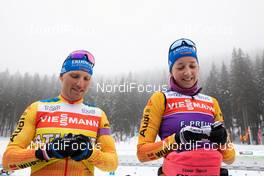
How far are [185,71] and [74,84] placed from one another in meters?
1.45

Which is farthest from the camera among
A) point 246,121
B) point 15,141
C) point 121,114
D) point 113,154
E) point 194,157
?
point 121,114

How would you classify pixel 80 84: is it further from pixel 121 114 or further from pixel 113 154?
pixel 121 114

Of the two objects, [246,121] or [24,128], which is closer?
[24,128]

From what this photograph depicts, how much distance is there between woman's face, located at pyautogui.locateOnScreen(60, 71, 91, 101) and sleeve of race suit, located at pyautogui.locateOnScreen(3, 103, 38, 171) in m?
0.45

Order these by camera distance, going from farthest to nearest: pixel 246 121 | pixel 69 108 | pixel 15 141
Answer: pixel 246 121 → pixel 69 108 → pixel 15 141

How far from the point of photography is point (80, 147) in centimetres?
263

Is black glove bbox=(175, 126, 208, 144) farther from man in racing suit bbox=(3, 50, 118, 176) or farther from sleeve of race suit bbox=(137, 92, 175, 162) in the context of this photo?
man in racing suit bbox=(3, 50, 118, 176)

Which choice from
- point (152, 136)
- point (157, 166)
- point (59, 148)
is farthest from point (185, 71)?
point (157, 166)

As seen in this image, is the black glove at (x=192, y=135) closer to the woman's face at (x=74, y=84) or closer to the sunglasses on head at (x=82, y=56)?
the woman's face at (x=74, y=84)

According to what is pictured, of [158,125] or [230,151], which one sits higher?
[158,125]

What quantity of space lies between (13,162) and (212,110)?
2364mm

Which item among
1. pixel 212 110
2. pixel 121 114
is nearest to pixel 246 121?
pixel 121 114

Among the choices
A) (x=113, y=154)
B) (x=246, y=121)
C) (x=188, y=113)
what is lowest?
(x=246, y=121)

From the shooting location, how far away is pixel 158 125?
3156 millimetres
